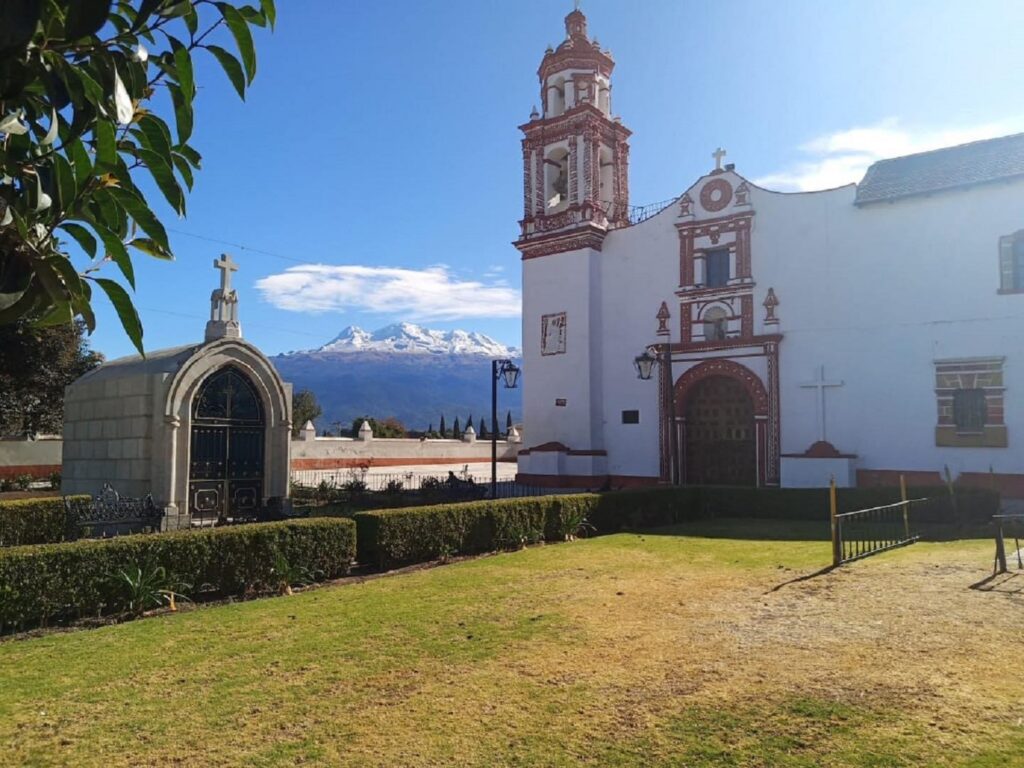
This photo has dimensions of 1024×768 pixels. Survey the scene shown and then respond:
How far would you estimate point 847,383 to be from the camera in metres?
20.8

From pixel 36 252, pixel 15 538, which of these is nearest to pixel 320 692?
pixel 36 252

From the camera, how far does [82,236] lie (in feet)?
6.04

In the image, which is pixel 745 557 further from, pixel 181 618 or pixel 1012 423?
pixel 1012 423

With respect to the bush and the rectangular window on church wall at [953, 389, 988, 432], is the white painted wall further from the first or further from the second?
the bush

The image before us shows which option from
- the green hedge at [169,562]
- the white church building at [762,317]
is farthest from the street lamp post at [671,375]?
the green hedge at [169,562]

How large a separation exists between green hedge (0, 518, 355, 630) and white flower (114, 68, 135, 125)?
6964 millimetres

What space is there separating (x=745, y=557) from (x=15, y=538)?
42.0 feet

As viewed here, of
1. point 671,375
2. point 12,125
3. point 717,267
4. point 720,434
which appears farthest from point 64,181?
point 717,267

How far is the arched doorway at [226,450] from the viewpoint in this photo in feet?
45.8

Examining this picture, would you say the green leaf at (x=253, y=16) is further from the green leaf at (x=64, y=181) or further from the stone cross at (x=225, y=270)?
the stone cross at (x=225, y=270)

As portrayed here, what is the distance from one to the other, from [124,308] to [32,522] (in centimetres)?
1437

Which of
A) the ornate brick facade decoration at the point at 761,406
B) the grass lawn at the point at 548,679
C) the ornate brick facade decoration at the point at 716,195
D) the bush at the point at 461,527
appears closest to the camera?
the grass lawn at the point at 548,679

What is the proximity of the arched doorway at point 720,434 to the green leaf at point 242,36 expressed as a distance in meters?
22.1

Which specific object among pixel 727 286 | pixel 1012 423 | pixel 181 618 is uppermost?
pixel 727 286
